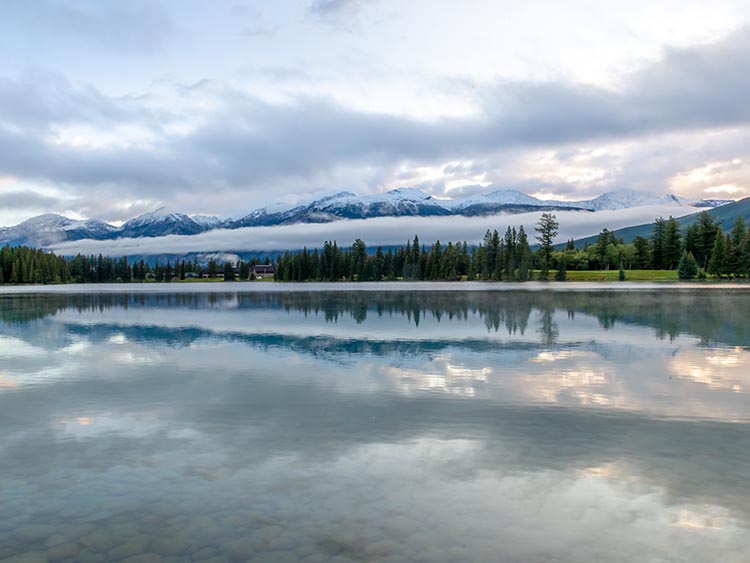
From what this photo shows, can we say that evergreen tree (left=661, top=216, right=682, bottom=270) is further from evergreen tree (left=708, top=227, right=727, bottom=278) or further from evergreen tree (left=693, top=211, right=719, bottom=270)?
evergreen tree (left=708, top=227, right=727, bottom=278)

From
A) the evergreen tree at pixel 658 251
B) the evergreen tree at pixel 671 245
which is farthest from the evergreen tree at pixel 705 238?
the evergreen tree at pixel 658 251

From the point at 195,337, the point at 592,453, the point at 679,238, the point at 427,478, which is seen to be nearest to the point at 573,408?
the point at 592,453

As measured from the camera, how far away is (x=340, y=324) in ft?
140

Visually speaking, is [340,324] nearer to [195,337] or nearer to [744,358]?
[195,337]

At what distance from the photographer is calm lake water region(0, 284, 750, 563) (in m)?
8.98

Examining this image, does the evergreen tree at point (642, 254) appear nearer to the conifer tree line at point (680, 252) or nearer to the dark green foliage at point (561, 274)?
the conifer tree line at point (680, 252)

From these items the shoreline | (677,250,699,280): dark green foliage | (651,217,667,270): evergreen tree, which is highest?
(651,217,667,270): evergreen tree

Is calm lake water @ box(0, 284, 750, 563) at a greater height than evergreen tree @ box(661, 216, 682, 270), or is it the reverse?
evergreen tree @ box(661, 216, 682, 270)

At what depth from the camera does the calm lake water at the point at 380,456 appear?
8.98 meters

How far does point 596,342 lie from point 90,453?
2480cm

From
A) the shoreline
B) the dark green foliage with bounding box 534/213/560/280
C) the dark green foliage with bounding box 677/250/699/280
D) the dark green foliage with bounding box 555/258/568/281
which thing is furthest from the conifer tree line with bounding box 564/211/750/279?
the shoreline

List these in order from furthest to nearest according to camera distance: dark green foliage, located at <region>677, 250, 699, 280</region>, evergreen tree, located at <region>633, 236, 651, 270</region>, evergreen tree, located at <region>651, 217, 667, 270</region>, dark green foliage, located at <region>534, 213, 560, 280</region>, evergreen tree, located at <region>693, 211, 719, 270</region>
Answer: evergreen tree, located at <region>633, 236, 651, 270</region> → evergreen tree, located at <region>651, 217, 667, 270</region> → dark green foliage, located at <region>534, 213, 560, 280</region> → evergreen tree, located at <region>693, 211, 719, 270</region> → dark green foliage, located at <region>677, 250, 699, 280</region>

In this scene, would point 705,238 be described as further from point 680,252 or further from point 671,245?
point 671,245

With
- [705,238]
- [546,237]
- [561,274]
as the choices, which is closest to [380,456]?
[561,274]
